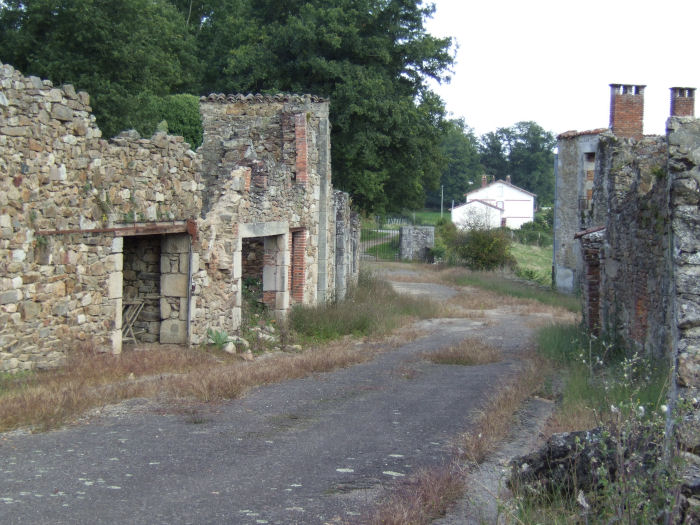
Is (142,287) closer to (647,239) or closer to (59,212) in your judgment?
(59,212)

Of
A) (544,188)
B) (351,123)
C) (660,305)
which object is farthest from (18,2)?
(544,188)

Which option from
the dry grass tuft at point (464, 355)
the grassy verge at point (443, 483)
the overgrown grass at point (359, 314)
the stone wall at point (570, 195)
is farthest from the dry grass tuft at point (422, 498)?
the stone wall at point (570, 195)

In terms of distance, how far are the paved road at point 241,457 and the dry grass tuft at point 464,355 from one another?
2.58 m

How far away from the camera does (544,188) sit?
88688 mm

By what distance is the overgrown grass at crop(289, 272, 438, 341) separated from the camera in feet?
51.2

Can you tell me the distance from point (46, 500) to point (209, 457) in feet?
5.09

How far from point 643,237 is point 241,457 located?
6958 millimetres

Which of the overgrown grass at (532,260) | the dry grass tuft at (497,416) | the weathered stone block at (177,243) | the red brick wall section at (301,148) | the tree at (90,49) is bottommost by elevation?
the dry grass tuft at (497,416)

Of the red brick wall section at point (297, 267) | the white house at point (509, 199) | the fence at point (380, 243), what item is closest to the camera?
the red brick wall section at point (297, 267)

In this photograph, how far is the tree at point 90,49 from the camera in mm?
23828

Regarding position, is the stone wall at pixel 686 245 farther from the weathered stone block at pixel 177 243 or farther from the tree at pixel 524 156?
the tree at pixel 524 156

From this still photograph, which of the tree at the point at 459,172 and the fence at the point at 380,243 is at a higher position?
the tree at the point at 459,172

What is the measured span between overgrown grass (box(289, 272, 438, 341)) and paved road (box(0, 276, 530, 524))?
5421mm

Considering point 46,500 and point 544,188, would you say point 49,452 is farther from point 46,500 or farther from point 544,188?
point 544,188
